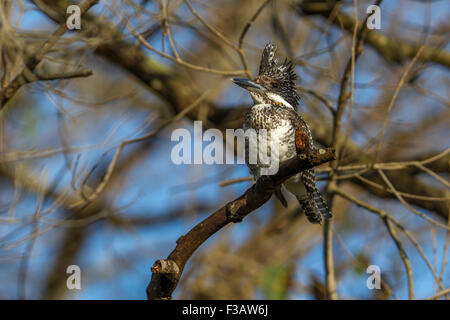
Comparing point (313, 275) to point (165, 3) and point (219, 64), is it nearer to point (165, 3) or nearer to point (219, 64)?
point (219, 64)

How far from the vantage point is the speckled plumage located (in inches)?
157

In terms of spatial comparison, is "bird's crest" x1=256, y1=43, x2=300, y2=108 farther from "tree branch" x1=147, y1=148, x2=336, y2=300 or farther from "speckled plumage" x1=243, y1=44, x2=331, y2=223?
"tree branch" x1=147, y1=148, x2=336, y2=300

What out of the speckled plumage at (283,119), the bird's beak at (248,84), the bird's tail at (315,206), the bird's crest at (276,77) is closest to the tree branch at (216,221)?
the speckled plumage at (283,119)

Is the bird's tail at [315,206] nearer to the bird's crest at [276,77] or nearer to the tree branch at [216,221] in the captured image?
the bird's crest at [276,77]

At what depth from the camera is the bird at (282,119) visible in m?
4.00

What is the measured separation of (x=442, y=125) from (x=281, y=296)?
3255 millimetres

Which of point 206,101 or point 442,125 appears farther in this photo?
point 442,125

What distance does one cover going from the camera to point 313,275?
611 cm

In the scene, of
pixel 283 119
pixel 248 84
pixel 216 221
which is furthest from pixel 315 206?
pixel 216 221

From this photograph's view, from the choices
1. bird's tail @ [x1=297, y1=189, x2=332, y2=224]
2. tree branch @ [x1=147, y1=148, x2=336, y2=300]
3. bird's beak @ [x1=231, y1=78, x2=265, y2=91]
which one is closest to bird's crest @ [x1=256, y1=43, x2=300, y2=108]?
bird's beak @ [x1=231, y1=78, x2=265, y2=91]

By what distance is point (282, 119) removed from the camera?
4.04 metres

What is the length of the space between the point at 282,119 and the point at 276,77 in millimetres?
541

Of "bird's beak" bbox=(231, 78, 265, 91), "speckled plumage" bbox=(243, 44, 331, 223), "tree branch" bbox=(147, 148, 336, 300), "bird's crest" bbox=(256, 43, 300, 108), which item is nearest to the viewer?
"tree branch" bbox=(147, 148, 336, 300)
